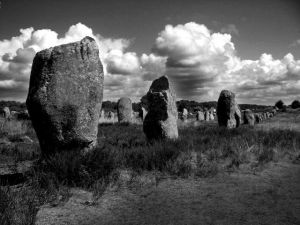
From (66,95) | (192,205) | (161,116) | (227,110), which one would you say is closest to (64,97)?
(66,95)

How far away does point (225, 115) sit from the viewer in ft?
54.8

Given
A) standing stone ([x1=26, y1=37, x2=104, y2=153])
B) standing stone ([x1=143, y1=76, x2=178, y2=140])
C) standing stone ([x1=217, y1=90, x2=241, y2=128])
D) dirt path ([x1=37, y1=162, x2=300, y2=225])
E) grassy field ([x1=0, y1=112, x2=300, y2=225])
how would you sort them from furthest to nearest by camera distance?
1. standing stone ([x1=217, y1=90, x2=241, y2=128])
2. standing stone ([x1=143, y1=76, x2=178, y2=140])
3. standing stone ([x1=26, y1=37, x2=104, y2=153])
4. grassy field ([x1=0, y1=112, x2=300, y2=225])
5. dirt path ([x1=37, y1=162, x2=300, y2=225])

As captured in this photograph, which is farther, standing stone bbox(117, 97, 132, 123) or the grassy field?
standing stone bbox(117, 97, 132, 123)

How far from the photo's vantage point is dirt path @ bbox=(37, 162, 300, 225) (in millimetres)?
3738

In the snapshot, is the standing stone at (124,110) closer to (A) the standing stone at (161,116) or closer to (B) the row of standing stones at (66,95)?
(A) the standing stone at (161,116)

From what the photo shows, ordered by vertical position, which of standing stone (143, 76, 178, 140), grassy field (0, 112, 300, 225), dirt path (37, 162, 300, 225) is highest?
standing stone (143, 76, 178, 140)

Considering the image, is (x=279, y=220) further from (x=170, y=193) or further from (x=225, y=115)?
(x=225, y=115)

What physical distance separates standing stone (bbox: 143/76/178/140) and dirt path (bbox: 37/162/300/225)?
3.76 metres

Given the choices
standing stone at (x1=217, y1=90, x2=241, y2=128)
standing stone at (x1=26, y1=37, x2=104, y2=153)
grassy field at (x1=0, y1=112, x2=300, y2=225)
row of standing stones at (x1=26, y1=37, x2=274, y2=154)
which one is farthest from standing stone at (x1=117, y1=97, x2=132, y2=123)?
standing stone at (x1=26, y1=37, x2=104, y2=153)

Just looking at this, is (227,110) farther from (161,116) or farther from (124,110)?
(124,110)

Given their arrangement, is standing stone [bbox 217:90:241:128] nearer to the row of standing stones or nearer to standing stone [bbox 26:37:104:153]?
the row of standing stones

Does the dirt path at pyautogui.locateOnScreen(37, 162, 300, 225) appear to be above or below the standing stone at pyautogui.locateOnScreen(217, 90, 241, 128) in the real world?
below

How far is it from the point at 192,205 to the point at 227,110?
1302 centimetres

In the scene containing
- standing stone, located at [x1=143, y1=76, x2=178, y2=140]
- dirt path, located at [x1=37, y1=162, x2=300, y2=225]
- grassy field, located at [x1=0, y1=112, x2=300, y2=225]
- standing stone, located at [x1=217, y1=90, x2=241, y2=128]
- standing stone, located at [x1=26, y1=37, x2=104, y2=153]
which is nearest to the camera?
dirt path, located at [x1=37, y1=162, x2=300, y2=225]
